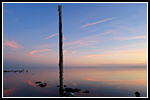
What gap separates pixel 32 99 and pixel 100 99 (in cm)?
453

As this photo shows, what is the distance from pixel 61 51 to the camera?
919 cm

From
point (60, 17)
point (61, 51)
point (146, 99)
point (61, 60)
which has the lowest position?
point (146, 99)

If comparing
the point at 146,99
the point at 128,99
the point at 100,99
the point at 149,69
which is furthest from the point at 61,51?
the point at 149,69

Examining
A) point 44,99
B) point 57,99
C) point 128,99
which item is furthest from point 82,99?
point 128,99

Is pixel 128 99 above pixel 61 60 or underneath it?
underneath

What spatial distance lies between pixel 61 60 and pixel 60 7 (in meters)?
4.24

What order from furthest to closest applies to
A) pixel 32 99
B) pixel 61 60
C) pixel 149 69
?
pixel 149 69
pixel 61 60
pixel 32 99

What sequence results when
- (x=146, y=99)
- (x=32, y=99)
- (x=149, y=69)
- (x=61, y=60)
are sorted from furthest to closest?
1. (x=149, y=69)
2. (x=61, y=60)
3. (x=146, y=99)
4. (x=32, y=99)

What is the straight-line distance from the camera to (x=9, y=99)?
7879 millimetres

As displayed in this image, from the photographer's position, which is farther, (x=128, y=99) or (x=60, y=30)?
(x=60, y=30)

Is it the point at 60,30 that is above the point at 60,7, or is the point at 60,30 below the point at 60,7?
below

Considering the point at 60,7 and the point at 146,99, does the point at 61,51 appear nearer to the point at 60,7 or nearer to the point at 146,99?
the point at 60,7

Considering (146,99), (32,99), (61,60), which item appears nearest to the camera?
(32,99)

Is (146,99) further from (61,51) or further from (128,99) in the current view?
(61,51)
